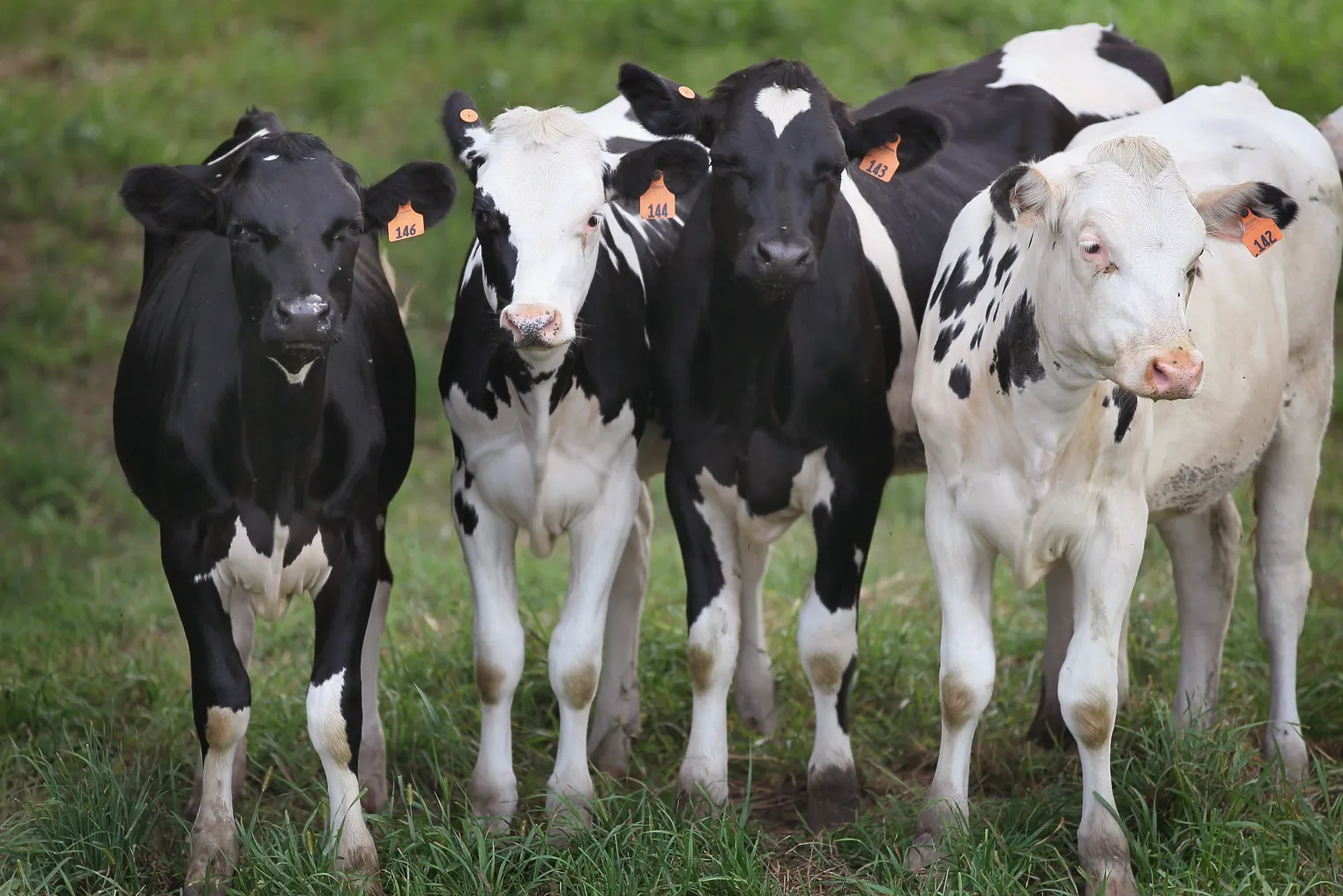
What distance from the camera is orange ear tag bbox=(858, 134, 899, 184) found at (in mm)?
5945

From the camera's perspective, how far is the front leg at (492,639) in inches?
233

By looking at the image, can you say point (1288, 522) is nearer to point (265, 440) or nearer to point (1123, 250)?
point (1123, 250)

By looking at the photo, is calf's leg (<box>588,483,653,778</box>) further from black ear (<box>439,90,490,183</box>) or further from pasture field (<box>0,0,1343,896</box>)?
black ear (<box>439,90,490,183</box>)

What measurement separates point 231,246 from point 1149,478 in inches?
123

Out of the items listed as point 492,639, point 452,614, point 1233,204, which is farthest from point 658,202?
point 452,614

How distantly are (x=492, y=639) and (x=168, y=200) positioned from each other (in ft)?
6.10

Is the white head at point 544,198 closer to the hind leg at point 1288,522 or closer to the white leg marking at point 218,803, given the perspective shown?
the white leg marking at point 218,803

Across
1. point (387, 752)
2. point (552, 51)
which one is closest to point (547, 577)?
point (387, 752)

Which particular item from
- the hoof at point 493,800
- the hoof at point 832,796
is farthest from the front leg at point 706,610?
the hoof at point 493,800

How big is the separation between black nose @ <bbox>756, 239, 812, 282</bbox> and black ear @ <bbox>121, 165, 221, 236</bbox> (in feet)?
5.74

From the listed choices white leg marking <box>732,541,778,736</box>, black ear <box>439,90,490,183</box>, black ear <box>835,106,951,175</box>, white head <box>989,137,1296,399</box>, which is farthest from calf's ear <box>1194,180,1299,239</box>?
white leg marking <box>732,541,778,736</box>

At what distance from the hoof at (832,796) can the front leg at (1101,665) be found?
93 cm

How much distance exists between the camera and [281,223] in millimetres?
5184

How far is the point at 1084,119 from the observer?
7.50m
